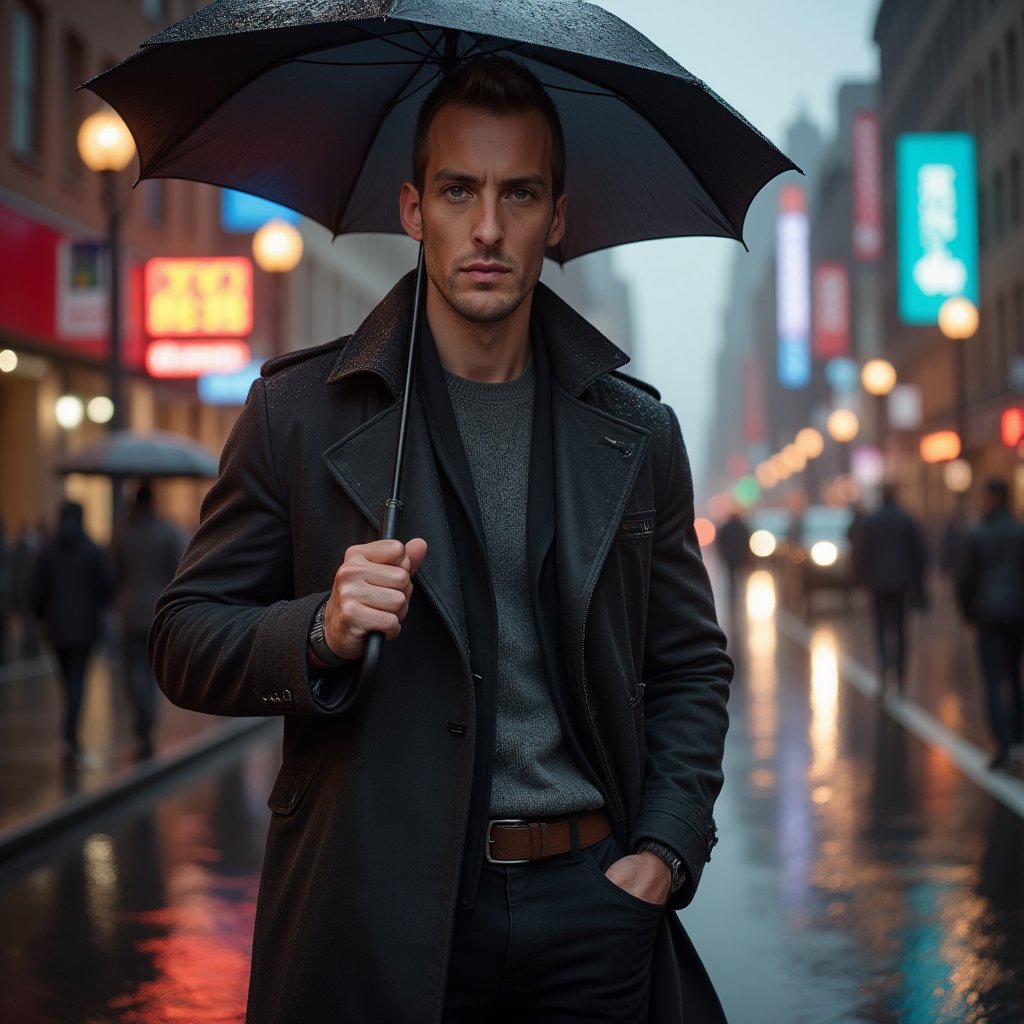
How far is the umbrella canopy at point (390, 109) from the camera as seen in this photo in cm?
300

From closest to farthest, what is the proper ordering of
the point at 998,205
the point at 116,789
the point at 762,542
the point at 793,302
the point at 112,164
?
the point at 116,789 → the point at 112,164 → the point at 998,205 → the point at 762,542 → the point at 793,302

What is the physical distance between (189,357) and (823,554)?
41.9 ft

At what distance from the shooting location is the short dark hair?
9.61 feet

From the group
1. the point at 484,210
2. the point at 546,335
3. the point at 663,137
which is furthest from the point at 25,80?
the point at 484,210

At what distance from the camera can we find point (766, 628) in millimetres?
29500

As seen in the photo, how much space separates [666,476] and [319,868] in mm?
945

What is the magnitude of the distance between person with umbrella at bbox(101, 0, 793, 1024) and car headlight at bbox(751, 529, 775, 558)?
187 feet

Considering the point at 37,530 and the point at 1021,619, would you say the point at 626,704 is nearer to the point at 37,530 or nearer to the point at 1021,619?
the point at 1021,619

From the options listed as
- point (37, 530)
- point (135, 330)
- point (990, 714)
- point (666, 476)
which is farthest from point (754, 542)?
point (666, 476)

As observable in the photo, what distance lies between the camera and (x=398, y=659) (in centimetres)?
269

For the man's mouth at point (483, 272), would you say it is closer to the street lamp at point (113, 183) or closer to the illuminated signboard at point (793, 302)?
the street lamp at point (113, 183)

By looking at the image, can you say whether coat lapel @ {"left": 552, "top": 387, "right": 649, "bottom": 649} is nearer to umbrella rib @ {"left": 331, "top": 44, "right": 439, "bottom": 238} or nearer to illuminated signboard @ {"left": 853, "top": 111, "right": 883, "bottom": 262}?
umbrella rib @ {"left": 331, "top": 44, "right": 439, "bottom": 238}

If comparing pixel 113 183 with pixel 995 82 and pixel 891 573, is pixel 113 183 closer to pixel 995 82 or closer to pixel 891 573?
pixel 891 573

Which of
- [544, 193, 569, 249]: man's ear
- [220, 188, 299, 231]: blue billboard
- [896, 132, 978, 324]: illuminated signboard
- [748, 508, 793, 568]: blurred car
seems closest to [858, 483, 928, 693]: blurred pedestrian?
[544, 193, 569, 249]: man's ear
